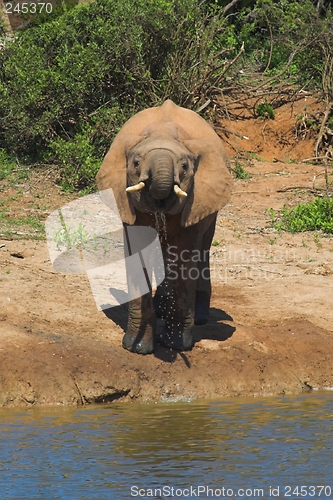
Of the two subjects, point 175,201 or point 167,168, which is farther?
point 175,201

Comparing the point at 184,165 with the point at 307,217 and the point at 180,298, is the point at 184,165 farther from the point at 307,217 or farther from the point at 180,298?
the point at 307,217

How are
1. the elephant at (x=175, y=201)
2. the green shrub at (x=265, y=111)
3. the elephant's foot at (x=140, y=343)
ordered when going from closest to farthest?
the elephant at (x=175, y=201), the elephant's foot at (x=140, y=343), the green shrub at (x=265, y=111)

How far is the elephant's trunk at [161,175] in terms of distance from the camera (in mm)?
6195

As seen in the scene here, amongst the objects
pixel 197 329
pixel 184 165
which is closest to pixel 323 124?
pixel 197 329

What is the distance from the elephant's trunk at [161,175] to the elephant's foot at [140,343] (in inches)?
56.1

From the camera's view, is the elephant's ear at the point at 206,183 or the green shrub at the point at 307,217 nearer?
the elephant's ear at the point at 206,183

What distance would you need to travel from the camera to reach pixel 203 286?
820cm

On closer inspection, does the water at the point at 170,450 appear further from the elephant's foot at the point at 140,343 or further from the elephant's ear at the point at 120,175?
the elephant's ear at the point at 120,175

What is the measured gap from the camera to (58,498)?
15.9ft

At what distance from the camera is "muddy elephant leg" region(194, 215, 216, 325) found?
8078mm

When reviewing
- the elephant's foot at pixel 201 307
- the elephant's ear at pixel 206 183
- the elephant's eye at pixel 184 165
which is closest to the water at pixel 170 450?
the elephant's foot at pixel 201 307

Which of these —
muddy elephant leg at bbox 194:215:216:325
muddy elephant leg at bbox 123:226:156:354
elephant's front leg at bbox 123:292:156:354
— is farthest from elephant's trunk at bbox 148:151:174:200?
muddy elephant leg at bbox 194:215:216:325

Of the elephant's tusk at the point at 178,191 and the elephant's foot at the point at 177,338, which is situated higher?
the elephant's tusk at the point at 178,191

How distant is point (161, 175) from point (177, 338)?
5.59ft
